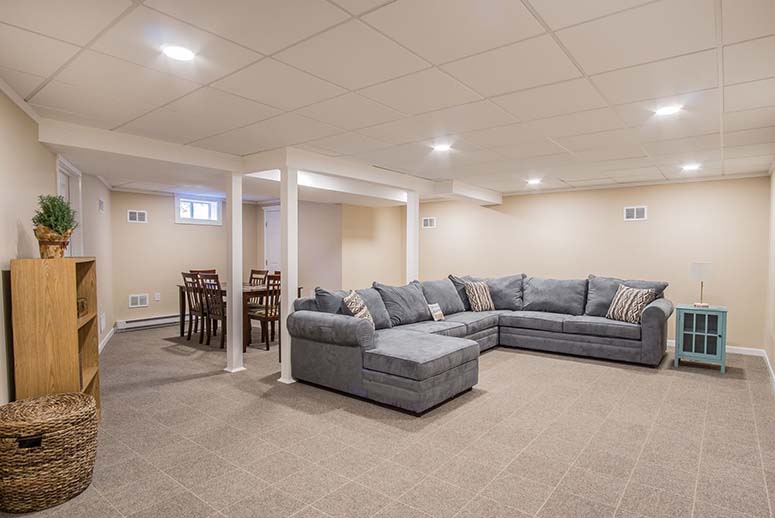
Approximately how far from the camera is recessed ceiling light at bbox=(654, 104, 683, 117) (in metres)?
3.01

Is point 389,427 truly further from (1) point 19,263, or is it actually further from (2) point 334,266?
(2) point 334,266

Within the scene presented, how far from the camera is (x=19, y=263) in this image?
2.61m

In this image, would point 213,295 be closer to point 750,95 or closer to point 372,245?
point 372,245

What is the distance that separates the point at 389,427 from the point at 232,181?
9.97 ft

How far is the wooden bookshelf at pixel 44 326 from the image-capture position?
2.62 metres

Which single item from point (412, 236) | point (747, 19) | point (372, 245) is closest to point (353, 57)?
point (747, 19)

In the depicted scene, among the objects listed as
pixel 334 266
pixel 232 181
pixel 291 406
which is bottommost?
pixel 291 406

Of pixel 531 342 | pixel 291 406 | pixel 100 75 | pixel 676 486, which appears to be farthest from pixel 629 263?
pixel 100 75

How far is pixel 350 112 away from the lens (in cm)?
319

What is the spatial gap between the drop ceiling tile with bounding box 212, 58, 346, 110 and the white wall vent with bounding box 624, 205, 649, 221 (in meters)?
5.32

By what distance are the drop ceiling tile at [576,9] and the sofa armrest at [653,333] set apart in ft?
13.5

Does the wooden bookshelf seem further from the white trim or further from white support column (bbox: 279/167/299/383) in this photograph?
the white trim

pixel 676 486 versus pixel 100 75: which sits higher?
pixel 100 75

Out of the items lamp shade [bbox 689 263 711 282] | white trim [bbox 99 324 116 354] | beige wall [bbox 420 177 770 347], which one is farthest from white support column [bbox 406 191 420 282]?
white trim [bbox 99 324 116 354]
